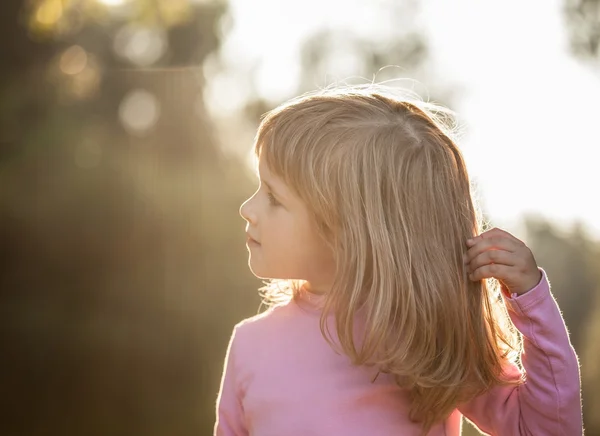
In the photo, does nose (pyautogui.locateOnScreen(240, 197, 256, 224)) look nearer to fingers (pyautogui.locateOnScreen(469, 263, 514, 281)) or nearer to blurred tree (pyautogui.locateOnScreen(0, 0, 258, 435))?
fingers (pyautogui.locateOnScreen(469, 263, 514, 281))

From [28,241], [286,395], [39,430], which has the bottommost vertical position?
[39,430]

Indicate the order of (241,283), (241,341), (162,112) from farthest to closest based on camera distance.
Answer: (162,112), (241,283), (241,341)

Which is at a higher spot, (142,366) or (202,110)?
(202,110)

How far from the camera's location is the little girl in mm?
1734

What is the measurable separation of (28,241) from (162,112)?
336 cm

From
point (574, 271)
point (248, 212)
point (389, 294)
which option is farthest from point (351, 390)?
point (574, 271)

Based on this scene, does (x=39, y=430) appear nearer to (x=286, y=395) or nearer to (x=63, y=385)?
(x=63, y=385)

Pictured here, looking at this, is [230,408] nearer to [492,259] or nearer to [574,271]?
[492,259]

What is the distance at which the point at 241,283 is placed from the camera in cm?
816

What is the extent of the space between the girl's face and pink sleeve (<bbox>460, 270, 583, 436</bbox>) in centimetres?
42

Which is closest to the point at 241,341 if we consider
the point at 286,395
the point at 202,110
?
the point at 286,395

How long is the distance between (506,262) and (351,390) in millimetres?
421

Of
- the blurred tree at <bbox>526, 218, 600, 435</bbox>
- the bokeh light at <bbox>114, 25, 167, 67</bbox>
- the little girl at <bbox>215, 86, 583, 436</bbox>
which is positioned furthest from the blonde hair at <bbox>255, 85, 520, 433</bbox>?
the blurred tree at <bbox>526, 218, 600, 435</bbox>

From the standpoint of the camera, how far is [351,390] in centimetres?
179
